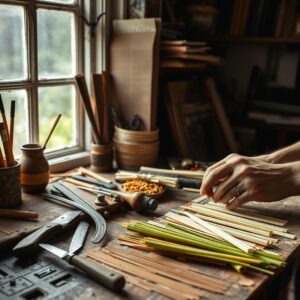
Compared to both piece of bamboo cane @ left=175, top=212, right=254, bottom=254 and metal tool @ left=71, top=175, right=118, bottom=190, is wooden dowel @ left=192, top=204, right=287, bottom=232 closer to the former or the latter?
piece of bamboo cane @ left=175, top=212, right=254, bottom=254

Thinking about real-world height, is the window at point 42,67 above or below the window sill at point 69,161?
above

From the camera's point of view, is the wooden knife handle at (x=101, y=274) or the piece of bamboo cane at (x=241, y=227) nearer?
the wooden knife handle at (x=101, y=274)

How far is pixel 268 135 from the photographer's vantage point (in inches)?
105

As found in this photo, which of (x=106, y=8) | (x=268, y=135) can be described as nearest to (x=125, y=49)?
(x=106, y=8)

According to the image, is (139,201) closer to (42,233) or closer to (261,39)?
(42,233)

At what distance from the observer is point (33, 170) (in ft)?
5.09

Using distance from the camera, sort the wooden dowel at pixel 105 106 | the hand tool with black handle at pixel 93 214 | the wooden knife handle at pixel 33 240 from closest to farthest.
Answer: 1. the wooden knife handle at pixel 33 240
2. the hand tool with black handle at pixel 93 214
3. the wooden dowel at pixel 105 106

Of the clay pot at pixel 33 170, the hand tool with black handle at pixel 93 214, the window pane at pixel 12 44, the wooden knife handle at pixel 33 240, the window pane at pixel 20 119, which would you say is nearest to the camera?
the wooden knife handle at pixel 33 240

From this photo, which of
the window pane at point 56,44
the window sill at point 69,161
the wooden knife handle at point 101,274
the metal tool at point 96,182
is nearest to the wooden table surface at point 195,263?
the wooden knife handle at point 101,274

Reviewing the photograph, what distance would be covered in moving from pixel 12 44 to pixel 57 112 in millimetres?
384

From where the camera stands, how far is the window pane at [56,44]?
183 cm

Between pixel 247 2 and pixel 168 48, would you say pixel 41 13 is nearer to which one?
pixel 168 48

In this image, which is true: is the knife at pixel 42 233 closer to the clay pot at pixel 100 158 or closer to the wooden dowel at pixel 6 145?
the wooden dowel at pixel 6 145

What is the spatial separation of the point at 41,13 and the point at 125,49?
0.40m
